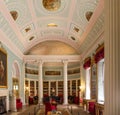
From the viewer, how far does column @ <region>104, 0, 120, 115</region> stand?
2916mm

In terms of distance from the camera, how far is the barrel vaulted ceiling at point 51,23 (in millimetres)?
13556

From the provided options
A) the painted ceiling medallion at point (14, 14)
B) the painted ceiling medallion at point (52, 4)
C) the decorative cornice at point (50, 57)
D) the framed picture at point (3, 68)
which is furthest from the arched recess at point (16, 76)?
the painted ceiling medallion at point (52, 4)

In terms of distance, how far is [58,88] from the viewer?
28469 millimetres

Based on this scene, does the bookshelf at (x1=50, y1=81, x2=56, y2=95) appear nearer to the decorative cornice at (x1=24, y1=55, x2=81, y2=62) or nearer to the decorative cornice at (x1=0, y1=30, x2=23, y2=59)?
the decorative cornice at (x1=24, y1=55, x2=81, y2=62)

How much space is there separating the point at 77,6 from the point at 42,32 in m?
8.31

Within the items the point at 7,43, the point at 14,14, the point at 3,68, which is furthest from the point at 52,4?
the point at 3,68

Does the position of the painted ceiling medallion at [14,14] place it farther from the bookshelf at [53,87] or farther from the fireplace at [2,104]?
the bookshelf at [53,87]

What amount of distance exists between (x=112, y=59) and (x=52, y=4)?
42.1 feet

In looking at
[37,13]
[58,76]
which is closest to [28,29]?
[37,13]

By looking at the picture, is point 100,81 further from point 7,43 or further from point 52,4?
point 7,43

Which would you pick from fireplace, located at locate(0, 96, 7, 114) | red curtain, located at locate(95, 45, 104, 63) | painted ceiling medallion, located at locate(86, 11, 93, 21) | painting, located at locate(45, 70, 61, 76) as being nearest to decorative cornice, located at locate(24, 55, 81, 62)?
painting, located at locate(45, 70, 61, 76)

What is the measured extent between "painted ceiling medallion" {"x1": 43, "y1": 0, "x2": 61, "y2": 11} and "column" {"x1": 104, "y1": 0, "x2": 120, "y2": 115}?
12.1 meters

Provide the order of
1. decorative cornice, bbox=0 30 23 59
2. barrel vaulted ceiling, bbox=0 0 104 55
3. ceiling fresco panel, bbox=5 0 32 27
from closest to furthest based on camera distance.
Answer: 1. ceiling fresco panel, bbox=5 0 32 27
2. barrel vaulted ceiling, bbox=0 0 104 55
3. decorative cornice, bbox=0 30 23 59

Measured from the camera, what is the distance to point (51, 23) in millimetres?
19859
